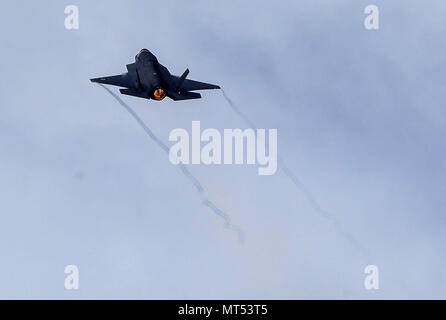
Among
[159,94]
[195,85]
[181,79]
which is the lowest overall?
[159,94]

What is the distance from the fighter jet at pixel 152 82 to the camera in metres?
118

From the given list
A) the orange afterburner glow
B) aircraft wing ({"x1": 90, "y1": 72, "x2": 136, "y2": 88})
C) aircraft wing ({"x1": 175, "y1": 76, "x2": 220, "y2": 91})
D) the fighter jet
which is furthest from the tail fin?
aircraft wing ({"x1": 90, "y1": 72, "x2": 136, "y2": 88})

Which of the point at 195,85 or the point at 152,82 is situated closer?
the point at 152,82

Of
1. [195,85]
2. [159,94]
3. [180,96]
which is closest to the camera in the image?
[159,94]

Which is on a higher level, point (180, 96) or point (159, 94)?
point (180, 96)

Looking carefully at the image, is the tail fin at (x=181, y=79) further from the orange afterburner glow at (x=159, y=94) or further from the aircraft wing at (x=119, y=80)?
the aircraft wing at (x=119, y=80)

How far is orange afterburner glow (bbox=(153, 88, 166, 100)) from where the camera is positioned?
11788 centimetres

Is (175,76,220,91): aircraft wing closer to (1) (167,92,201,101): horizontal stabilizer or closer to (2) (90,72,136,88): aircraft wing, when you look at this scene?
Result: (1) (167,92,201,101): horizontal stabilizer

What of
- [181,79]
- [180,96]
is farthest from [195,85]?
[181,79]

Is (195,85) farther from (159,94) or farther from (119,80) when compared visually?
(119,80)

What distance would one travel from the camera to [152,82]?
118 meters

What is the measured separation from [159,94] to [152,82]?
176 centimetres

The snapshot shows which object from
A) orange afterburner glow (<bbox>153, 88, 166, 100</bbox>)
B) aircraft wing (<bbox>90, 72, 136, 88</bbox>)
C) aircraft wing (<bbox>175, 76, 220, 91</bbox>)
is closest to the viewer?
orange afterburner glow (<bbox>153, 88, 166, 100</bbox>)
